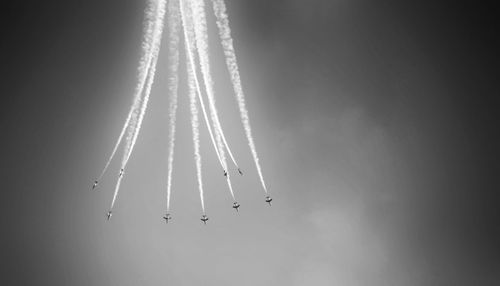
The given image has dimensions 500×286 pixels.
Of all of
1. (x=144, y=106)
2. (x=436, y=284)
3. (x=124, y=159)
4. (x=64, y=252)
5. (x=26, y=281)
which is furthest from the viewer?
(x=64, y=252)

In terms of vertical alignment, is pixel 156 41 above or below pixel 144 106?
above

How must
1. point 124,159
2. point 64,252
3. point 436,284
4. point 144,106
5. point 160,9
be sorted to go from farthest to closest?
point 64,252 → point 436,284 → point 124,159 → point 144,106 → point 160,9

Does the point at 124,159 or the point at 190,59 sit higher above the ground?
the point at 190,59

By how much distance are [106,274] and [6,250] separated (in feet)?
95.3

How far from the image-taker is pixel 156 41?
26.9 m

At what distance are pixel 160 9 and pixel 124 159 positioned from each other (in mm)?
12979

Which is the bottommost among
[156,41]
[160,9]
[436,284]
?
[436,284]

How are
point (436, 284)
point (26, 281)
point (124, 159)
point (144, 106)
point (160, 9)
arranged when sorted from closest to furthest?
point (160, 9), point (144, 106), point (124, 159), point (436, 284), point (26, 281)

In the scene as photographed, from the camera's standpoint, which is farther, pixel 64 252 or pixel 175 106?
pixel 64 252

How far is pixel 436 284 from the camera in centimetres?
7444

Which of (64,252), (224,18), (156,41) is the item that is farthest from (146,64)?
(64,252)

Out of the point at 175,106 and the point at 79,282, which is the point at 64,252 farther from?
the point at 175,106

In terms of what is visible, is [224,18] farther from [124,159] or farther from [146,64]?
[124,159]

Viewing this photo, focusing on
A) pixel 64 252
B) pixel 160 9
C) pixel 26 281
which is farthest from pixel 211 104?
pixel 64 252
